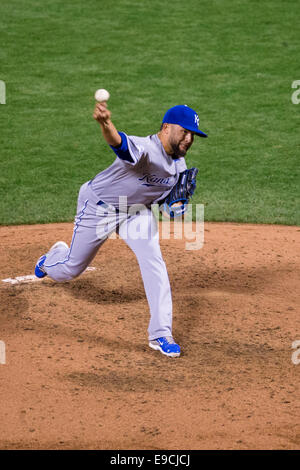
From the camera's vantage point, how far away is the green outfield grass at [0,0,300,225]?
901 cm

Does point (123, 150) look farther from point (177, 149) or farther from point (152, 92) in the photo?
point (152, 92)

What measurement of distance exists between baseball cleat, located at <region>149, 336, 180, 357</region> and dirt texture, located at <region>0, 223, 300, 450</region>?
48mm

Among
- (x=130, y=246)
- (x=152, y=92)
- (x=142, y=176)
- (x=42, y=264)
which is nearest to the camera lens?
(x=142, y=176)

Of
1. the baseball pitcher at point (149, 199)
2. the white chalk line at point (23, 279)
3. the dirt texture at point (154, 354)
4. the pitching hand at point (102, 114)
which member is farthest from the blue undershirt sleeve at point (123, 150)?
the white chalk line at point (23, 279)

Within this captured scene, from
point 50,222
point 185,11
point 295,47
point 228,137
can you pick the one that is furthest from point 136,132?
point 185,11

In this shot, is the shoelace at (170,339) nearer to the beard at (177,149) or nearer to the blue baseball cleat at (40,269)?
the beard at (177,149)

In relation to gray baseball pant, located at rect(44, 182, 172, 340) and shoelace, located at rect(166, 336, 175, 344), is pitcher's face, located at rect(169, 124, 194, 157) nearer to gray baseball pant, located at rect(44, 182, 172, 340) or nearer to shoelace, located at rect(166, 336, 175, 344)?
gray baseball pant, located at rect(44, 182, 172, 340)

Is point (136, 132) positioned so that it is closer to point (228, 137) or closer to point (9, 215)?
point (228, 137)

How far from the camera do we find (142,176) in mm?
5230

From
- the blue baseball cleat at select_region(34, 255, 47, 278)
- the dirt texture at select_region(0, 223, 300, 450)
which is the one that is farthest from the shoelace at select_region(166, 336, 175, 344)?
the blue baseball cleat at select_region(34, 255, 47, 278)

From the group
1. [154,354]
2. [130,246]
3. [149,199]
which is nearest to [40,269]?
[130,246]

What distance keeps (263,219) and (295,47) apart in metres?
6.13

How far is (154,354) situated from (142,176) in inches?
49.5

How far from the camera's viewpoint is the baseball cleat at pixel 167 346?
5211mm
